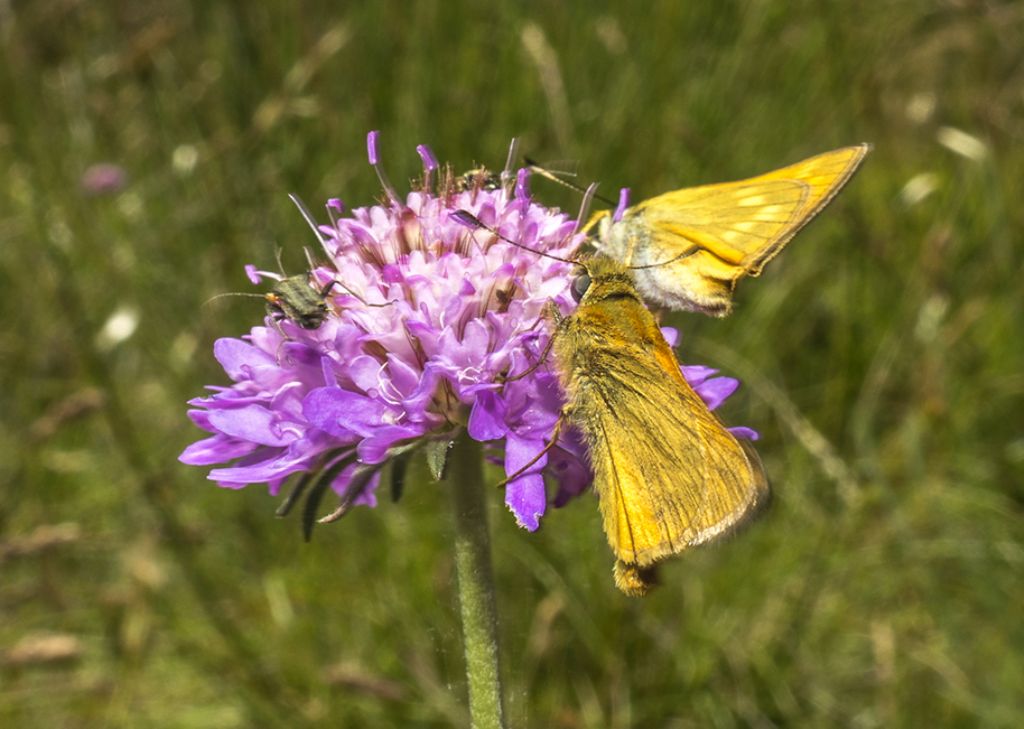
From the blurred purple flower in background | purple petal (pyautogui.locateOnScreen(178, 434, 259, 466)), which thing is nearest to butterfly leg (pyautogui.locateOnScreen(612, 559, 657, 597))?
purple petal (pyautogui.locateOnScreen(178, 434, 259, 466))

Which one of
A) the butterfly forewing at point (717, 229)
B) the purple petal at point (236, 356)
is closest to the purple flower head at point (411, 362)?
the purple petal at point (236, 356)

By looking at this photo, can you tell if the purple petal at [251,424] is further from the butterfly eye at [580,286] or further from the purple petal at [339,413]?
the butterfly eye at [580,286]

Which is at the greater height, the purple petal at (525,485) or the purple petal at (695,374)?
the purple petal at (695,374)

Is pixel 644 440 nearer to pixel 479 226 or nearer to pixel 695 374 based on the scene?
pixel 695 374

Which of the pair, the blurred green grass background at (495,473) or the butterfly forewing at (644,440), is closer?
the butterfly forewing at (644,440)

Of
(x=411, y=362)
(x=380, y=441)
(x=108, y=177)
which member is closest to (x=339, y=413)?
(x=380, y=441)

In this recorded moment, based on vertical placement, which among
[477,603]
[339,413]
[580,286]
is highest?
[580,286]
